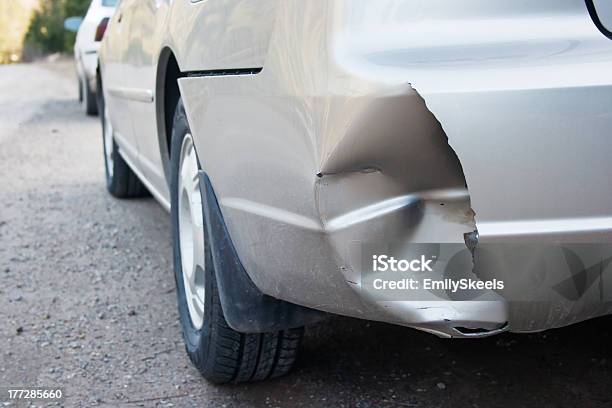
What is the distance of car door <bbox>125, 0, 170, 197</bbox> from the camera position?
9.80 feet

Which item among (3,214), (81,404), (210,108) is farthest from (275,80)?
(3,214)

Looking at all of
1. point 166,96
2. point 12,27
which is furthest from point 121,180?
point 12,27

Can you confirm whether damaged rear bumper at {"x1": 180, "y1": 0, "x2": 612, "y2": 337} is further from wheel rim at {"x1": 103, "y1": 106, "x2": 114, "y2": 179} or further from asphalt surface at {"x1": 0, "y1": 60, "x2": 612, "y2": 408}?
wheel rim at {"x1": 103, "y1": 106, "x2": 114, "y2": 179}

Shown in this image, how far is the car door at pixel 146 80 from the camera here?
9.80 ft

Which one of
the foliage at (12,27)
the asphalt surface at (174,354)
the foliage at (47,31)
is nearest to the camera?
the asphalt surface at (174,354)

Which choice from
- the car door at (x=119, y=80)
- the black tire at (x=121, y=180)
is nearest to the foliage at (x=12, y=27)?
the black tire at (x=121, y=180)

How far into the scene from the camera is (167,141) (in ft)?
10.3

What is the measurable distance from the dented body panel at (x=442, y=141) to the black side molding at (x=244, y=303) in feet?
1.03

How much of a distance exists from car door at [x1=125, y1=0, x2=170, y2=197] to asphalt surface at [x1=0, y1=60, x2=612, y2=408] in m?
0.51

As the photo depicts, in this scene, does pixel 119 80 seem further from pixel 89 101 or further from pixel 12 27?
pixel 12 27

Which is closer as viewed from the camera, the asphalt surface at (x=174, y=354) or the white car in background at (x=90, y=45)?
the asphalt surface at (x=174, y=354)

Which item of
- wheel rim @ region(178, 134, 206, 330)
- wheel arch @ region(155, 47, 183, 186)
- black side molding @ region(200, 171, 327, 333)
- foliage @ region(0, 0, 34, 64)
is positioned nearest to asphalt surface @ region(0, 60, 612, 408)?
wheel rim @ region(178, 134, 206, 330)

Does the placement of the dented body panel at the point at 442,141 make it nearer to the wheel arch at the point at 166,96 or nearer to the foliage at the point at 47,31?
the wheel arch at the point at 166,96

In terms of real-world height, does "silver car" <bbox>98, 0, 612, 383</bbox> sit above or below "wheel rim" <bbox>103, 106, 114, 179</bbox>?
above
